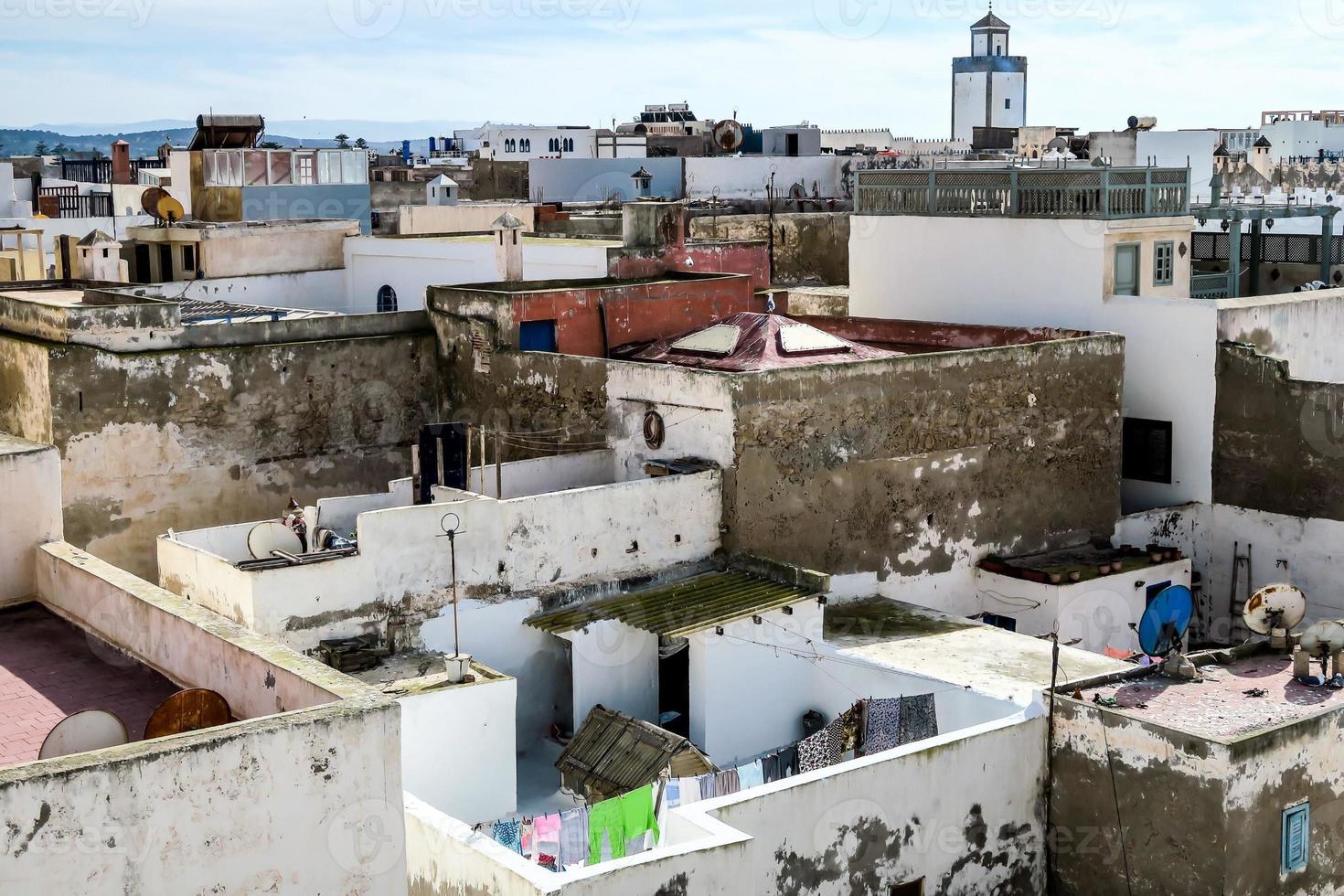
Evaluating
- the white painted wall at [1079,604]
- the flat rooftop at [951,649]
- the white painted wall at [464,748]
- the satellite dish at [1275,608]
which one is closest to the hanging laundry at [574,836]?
the white painted wall at [464,748]

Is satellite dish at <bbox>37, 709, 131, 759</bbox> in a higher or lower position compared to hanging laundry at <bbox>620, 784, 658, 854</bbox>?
higher

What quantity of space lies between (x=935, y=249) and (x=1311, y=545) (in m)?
7.11

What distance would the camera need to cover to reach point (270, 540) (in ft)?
59.8

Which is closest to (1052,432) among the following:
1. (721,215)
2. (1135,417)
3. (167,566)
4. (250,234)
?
(1135,417)

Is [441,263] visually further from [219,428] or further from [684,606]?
[684,606]

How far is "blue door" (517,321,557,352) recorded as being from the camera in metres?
23.4

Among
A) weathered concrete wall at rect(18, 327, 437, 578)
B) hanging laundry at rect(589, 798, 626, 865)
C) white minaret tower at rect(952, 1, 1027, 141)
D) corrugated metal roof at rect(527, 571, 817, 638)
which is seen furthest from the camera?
white minaret tower at rect(952, 1, 1027, 141)

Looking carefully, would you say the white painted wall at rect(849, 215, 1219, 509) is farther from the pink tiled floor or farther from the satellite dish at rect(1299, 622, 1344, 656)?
the pink tiled floor

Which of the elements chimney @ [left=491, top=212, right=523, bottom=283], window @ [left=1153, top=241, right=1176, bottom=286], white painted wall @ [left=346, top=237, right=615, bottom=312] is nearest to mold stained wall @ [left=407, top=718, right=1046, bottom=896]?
window @ [left=1153, top=241, right=1176, bottom=286]

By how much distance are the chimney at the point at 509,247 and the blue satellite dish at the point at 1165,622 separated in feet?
40.4

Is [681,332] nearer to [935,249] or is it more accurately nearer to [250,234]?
[935,249]

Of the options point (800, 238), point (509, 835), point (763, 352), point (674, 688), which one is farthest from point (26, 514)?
point (800, 238)

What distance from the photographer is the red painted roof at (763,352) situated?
858 inches

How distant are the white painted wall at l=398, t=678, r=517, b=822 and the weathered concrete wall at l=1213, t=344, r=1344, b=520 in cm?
1212
